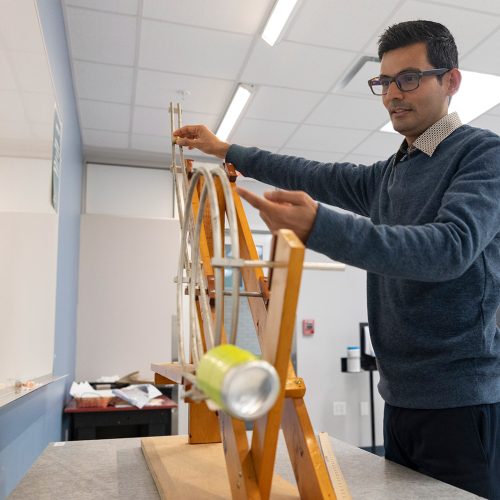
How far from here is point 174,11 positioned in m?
2.47

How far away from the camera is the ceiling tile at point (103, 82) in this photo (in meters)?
2.99

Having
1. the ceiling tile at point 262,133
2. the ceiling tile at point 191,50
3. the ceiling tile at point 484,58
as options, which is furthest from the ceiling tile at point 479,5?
the ceiling tile at point 262,133

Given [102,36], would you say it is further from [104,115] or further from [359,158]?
[359,158]

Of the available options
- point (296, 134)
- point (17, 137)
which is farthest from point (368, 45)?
point (17, 137)

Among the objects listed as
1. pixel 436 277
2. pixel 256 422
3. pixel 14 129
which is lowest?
pixel 256 422

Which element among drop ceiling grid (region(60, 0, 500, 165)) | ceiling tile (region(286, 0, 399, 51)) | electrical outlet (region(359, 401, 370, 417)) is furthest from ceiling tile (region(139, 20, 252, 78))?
electrical outlet (region(359, 401, 370, 417))

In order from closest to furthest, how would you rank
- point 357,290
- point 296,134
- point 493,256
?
point 493,256
point 296,134
point 357,290

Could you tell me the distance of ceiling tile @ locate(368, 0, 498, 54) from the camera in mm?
2430

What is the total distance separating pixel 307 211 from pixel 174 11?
2206 millimetres

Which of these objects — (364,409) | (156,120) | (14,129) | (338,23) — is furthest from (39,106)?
(364,409)

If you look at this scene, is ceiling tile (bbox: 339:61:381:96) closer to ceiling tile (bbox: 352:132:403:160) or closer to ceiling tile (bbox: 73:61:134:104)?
ceiling tile (bbox: 352:132:403:160)

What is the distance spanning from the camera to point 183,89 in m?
3.26

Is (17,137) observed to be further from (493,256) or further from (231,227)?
Answer: (493,256)

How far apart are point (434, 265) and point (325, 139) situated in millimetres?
3598
